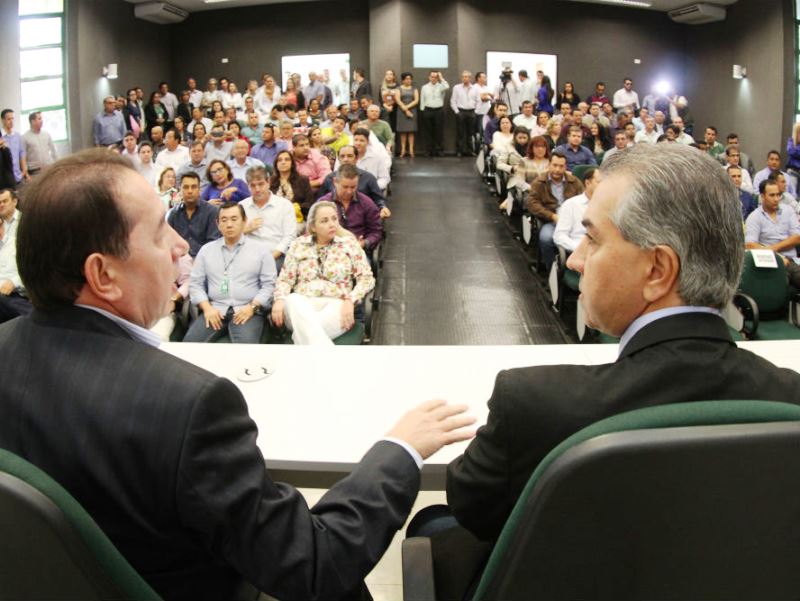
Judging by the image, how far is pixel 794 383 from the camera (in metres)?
1.00

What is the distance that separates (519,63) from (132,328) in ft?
47.9

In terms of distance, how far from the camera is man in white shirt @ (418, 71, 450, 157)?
12.5 metres

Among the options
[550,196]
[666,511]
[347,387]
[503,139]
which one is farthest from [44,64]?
[666,511]

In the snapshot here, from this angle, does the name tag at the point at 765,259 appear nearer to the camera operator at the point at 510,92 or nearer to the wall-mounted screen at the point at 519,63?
the camera operator at the point at 510,92

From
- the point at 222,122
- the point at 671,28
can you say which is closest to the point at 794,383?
the point at 222,122

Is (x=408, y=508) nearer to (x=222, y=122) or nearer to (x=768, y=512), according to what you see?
(x=768, y=512)

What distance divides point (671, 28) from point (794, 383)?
16542 millimetres

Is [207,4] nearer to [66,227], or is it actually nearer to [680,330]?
[66,227]

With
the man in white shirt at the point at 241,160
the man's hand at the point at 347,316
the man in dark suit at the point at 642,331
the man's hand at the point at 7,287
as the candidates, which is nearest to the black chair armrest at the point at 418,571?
the man in dark suit at the point at 642,331

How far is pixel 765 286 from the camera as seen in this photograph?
151 inches

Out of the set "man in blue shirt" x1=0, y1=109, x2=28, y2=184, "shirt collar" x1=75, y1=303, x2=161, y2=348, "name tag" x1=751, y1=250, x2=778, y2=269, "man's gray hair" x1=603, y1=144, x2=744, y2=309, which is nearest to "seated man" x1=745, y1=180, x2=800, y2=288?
"name tag" x1=751, y1=250, x2=778, y2=269

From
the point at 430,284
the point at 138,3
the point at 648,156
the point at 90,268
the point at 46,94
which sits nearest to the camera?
the point at 90,268

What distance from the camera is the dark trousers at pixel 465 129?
41.1 feet

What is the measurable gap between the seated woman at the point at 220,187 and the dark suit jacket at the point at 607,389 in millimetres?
5066
